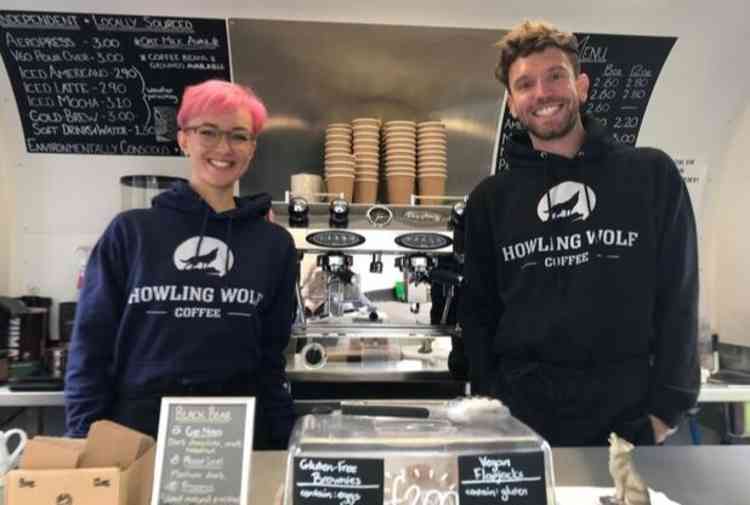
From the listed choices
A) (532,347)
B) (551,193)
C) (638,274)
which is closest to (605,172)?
(551,193)

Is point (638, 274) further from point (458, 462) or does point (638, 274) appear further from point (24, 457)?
point (24, 457)

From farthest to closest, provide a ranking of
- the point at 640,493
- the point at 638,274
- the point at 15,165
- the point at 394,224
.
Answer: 1. the point at 15,165
2. the point at 394,224
3. the point at 638,274
4. the point at 640,493

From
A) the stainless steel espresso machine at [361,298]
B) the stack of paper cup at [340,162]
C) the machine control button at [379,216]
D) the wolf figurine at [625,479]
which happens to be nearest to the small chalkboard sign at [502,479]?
the wolf figurine at [625,479]

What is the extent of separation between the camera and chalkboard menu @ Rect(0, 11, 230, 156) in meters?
2.24

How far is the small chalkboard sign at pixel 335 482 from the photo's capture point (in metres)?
0.58

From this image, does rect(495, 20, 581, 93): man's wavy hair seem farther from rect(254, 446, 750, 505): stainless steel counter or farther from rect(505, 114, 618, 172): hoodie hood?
rect(254, 446, 750, 505): stainless steel counter

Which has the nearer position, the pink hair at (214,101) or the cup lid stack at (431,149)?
the pink hair at (214,101)

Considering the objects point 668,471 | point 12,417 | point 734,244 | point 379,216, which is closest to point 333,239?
point 379,216

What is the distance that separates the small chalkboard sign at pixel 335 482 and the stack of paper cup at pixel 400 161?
1751mm

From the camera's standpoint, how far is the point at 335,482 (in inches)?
22.9

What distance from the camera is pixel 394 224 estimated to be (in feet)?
7.09

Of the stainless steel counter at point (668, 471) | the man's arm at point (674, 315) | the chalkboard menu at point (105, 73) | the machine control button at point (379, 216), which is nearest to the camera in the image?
the stainless steel counter at point (668, 471)

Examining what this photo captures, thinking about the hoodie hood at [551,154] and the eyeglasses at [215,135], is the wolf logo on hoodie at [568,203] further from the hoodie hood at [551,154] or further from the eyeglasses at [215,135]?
the eyeglasses at [215,135]

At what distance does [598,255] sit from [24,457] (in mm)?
1155
